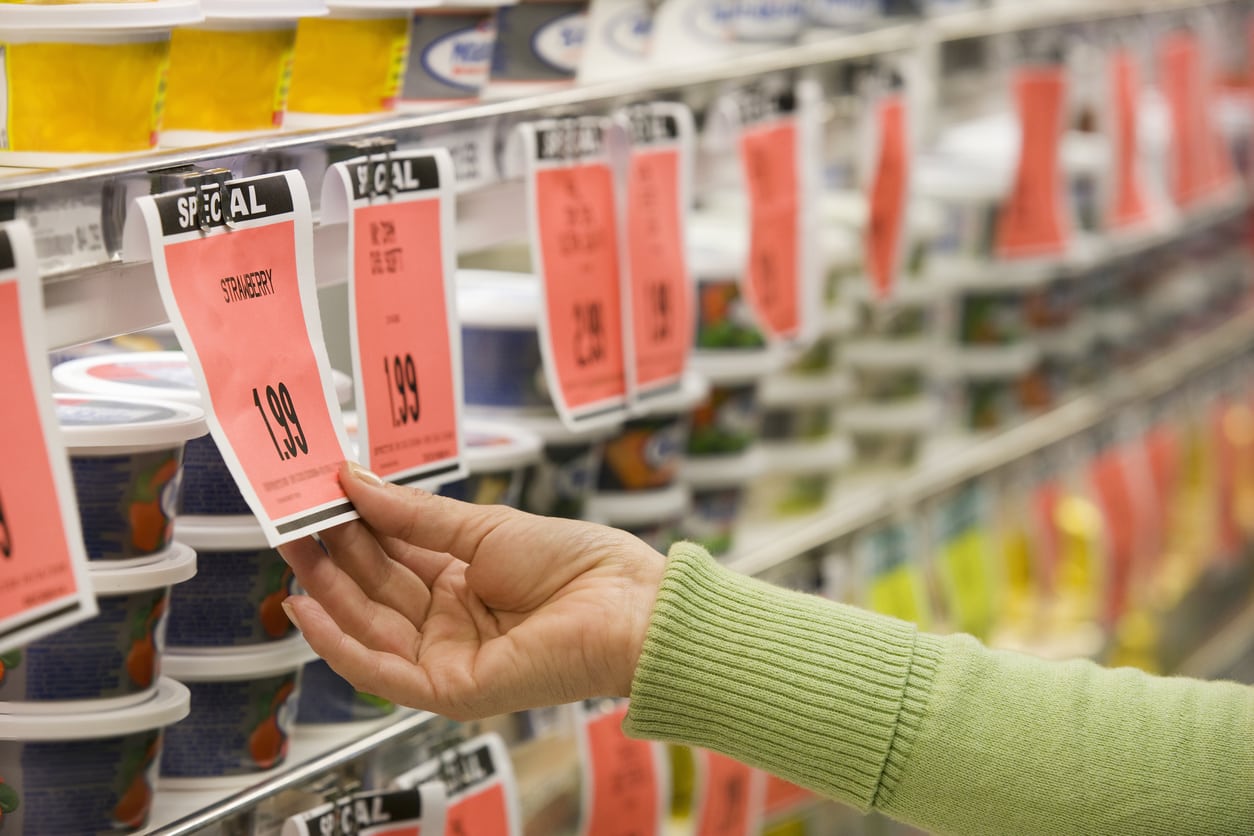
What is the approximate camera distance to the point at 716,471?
190 centimetres

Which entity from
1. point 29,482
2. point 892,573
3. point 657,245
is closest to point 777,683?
point 657,245

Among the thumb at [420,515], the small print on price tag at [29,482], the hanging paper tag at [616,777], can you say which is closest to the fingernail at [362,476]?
the thumb at [420,515]

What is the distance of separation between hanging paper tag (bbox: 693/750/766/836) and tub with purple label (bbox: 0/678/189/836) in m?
0.80

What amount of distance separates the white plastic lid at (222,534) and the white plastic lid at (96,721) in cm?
12

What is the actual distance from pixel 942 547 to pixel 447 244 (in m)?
1.45

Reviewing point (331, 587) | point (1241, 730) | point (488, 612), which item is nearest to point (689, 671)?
point (488, 612)

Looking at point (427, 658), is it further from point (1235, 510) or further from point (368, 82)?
point (1235, 510)

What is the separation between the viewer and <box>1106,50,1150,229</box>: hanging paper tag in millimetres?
2715

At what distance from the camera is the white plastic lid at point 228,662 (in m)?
1.22

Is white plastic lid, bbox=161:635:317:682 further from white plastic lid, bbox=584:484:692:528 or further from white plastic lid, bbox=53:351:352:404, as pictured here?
white plastic lid, bbox=584:484:692:528

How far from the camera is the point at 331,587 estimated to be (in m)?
1.12

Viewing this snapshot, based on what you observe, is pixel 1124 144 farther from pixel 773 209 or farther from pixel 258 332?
pixel 258 332

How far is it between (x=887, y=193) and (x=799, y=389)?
31 cm

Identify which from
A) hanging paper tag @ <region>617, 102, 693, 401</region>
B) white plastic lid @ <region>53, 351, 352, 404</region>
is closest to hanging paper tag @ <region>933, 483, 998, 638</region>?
hanging paper tag @ <region>617, 102, 693, 401</region>
